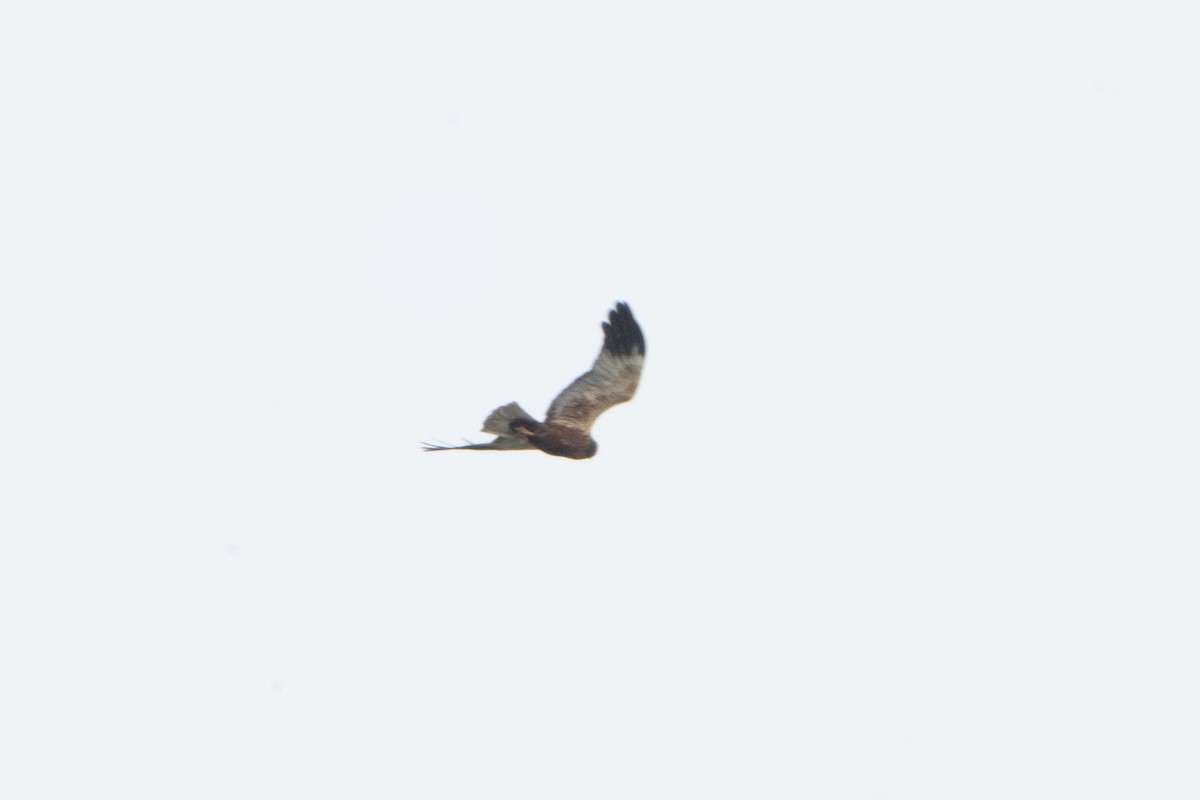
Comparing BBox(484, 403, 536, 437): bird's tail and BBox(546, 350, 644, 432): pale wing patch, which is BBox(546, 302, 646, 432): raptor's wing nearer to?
BBox(546, 350, 644, 432): pale wing patch

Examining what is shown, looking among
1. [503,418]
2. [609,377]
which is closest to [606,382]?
[609,377]

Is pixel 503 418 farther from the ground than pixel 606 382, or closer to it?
closer to it

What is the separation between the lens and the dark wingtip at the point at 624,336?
13.2 metres

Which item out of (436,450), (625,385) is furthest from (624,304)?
(436,450)

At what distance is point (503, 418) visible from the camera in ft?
40.8

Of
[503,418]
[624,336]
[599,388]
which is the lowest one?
[503,418]

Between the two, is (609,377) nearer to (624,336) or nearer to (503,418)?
(624,336)

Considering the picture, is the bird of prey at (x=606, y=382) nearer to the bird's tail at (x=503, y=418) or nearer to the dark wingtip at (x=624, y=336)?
the dark wingtip at (x=624, y=336)

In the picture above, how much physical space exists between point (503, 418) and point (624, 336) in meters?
1.39

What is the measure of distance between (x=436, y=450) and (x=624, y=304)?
2171 millimetres

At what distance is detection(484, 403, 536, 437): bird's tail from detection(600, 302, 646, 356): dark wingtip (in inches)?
44.7

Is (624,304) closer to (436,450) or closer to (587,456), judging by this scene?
(587,456)

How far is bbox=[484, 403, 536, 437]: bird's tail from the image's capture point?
1241 centimetres

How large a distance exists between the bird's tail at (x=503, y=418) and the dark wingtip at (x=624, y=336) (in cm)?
114
